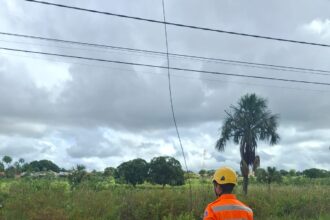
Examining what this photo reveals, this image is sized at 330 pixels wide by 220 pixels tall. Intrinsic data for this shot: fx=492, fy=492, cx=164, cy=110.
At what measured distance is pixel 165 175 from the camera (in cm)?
5931

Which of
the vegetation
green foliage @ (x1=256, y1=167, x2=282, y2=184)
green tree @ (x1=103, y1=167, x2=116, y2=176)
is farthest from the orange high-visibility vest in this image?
green tree @ (x1=103, y1=167, x2=116, y2=176)

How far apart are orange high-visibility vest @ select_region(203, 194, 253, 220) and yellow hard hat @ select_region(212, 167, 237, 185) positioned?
0.52ft

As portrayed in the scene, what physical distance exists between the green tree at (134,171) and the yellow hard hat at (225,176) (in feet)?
181

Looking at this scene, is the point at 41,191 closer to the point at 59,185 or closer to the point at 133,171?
the point at 59,185

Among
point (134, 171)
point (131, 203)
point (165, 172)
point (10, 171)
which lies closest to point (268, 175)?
point (165, 172)

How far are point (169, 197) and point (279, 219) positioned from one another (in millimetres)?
4524

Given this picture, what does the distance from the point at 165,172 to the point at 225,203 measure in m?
55.3

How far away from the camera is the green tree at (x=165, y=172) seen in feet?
193

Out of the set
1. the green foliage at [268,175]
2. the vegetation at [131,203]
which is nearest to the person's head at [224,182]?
the vegetation at [131,203]

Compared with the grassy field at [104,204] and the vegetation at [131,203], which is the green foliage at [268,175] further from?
the grassy field at [104,204]

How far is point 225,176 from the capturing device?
17.4 ft

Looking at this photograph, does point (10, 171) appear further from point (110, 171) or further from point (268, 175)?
point (268, 175)

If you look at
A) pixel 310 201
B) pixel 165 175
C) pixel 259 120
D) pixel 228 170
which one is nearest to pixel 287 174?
pixel 165 175

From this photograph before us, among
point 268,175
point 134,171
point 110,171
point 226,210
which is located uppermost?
point 110,171
